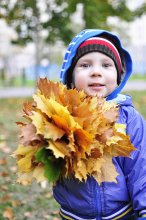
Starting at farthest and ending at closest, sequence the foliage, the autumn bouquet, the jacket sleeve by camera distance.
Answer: the foliage, the jacket sleeve, the autumn bouquet

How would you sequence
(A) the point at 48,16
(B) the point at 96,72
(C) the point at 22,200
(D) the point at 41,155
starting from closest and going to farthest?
(D) the point at 41,155
(B) the point at 96,72
(C) the point at 22,200
(A) the point at 48,16

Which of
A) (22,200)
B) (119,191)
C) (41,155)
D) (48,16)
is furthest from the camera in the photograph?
(48,16)

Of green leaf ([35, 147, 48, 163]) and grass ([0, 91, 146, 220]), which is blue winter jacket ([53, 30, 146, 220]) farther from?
grass ([0, 91, 146, 220])

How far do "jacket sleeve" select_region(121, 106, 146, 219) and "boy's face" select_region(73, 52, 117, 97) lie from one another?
0.22m

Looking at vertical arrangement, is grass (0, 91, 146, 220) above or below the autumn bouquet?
below

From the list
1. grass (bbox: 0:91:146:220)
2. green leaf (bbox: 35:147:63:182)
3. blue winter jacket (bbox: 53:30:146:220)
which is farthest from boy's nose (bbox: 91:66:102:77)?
grass (bbox: 0:91:146:220)

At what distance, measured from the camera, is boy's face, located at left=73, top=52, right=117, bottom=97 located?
2086 millimetres

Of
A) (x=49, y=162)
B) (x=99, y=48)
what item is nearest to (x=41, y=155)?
(x=49, y=162)

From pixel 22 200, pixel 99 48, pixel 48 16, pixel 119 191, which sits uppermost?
pixel 48 16

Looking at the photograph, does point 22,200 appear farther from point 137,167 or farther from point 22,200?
point 137,167

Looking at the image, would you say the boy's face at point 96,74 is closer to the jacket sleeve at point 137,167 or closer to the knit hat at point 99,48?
the knit hat at point 99,48

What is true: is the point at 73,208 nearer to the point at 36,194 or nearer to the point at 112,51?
the point at 112,51

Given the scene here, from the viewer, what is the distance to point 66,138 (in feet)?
5.29

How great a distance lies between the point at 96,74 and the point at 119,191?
598 millimetres
